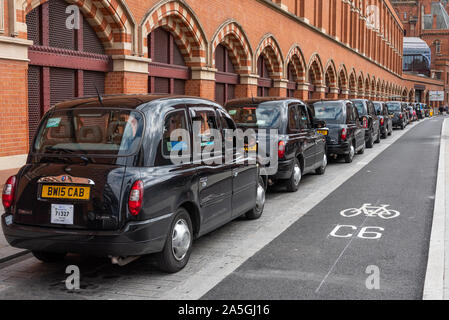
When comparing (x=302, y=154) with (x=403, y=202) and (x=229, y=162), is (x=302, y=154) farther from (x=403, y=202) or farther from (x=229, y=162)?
(x=229, y=162)

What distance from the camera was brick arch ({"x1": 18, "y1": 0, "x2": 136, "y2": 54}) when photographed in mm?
12219

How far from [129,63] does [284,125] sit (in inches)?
188

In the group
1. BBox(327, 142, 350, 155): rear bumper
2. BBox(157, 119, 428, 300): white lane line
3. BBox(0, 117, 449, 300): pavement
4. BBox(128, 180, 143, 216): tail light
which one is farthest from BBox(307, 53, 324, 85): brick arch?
BBox(128, 180, 143, 216): tail light

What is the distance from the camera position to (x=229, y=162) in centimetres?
665

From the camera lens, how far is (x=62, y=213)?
16.1 ft

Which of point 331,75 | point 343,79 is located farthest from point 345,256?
point 343,79

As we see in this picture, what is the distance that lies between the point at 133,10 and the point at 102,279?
9.15 m

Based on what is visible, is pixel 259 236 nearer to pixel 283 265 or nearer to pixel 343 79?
pixel 283 265

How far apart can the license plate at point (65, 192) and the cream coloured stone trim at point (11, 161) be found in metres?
4.81

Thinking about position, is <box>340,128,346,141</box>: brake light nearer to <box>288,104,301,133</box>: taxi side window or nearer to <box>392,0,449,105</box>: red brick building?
<box>288,104,301,133</box>: taxi side window

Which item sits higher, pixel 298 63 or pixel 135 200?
pixel 298 63

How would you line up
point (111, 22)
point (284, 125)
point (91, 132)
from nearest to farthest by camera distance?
point (91, 132)
point (284, 125)
point (111, 22)

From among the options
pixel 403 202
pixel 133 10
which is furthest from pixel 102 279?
pixel 133 10

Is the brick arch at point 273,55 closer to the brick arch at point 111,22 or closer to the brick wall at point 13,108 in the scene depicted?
the brick arch at point 111,22
